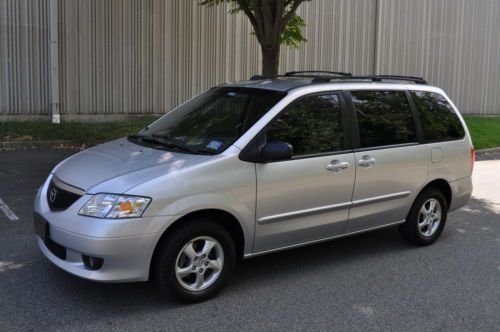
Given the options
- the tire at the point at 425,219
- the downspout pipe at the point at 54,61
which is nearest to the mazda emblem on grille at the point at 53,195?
the tire at the point at 425,219

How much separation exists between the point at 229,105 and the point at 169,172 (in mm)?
1258

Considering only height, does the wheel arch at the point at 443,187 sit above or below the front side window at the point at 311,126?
below

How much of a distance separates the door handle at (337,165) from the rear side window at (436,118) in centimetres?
129

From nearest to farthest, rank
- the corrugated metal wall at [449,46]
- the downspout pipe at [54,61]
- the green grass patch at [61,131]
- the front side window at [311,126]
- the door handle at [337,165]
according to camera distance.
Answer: the front side window at [311,126] → the door handle at [337,165] → the green grass patch at [61,131] → the downspout pipe at [54,61] → the corrugated metal wall at [449,46]

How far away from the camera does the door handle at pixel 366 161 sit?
511 centimetres

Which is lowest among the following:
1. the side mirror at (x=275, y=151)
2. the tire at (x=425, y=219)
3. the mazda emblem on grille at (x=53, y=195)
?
the tire at (x=425, y=219)

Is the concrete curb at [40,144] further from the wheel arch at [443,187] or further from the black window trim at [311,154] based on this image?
the wheel arch at [443,187]

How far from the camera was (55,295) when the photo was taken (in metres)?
4.28

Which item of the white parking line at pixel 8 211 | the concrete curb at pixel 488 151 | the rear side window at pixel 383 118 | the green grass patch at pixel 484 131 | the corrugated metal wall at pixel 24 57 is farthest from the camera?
the green grass patch at pixel 484 131

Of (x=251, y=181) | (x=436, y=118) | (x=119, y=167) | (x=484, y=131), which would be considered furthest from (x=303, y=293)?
(x=484, y=131)

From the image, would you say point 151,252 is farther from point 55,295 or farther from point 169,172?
point 55,295

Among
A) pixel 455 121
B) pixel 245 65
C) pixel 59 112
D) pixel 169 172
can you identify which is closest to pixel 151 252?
pixel 169 172

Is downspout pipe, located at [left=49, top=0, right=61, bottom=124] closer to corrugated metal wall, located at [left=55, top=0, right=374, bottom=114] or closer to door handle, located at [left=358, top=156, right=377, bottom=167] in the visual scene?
corrugated metal wall, located at [left=55, top=0, right=374, bottom=114]

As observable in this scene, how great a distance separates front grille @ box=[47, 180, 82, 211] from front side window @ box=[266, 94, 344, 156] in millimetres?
1609
